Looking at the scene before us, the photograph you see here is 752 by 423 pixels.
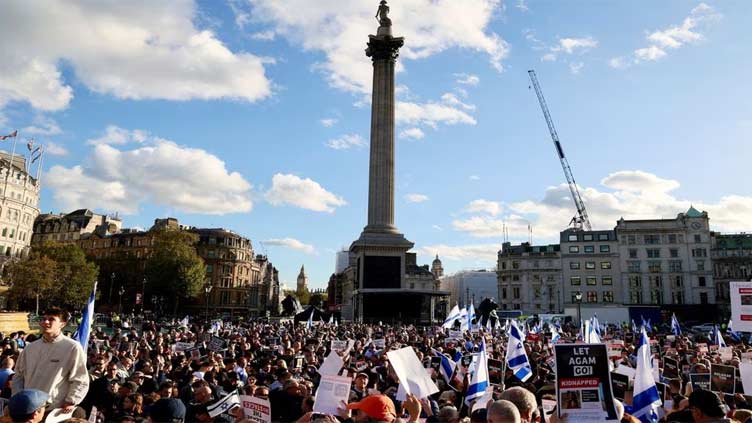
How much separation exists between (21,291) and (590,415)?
3077 inches

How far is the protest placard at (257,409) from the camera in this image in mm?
6785

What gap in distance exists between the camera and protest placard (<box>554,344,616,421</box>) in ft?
18.7

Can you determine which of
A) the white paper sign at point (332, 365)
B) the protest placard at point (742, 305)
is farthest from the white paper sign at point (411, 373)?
the protest placard at point (742, 305)

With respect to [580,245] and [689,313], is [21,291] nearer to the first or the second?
[580,245]

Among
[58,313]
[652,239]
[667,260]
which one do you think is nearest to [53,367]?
[58,313]

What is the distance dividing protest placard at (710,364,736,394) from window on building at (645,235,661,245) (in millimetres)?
95360

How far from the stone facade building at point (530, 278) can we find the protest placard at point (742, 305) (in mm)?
92106

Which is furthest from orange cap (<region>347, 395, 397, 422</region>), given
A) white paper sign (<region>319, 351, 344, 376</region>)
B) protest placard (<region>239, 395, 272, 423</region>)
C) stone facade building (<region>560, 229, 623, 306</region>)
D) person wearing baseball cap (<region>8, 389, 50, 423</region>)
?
stone facade building (<region>560, 229, 623, 306</region>)

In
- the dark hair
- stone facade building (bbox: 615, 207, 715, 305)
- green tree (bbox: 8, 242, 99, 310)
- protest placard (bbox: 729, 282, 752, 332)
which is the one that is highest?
stone facade building (bbox: 615, 207, 715, 305)

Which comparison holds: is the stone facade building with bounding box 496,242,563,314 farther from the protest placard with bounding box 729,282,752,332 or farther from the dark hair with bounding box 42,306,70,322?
the dark hair with bounding box 42,306,70,322

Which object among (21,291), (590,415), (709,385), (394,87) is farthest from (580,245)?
(590,415)

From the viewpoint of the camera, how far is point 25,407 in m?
4.31

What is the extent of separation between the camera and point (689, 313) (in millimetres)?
90312

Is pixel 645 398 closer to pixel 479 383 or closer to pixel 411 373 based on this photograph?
pixel 479 383
